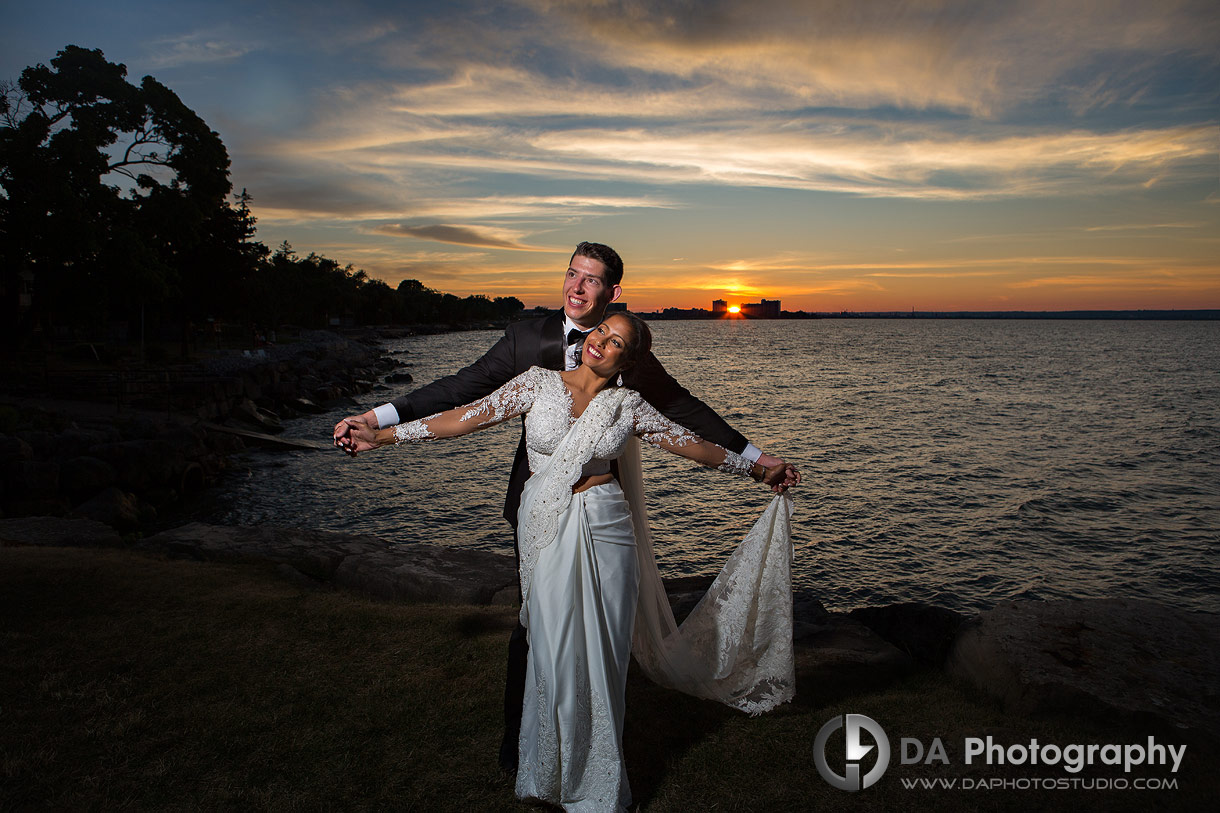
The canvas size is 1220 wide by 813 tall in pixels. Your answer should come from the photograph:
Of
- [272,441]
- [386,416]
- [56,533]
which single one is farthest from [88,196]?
[386,416]

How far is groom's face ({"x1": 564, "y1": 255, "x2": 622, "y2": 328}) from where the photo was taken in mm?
4207

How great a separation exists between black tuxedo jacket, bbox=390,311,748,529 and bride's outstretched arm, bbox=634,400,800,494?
7.2 inches

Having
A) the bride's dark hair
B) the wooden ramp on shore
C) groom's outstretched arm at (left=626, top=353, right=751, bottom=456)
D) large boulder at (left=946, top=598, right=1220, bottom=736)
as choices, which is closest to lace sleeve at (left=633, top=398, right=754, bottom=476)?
groom's outstretched arm at (left=626, top=353, right=751, bottom=456)

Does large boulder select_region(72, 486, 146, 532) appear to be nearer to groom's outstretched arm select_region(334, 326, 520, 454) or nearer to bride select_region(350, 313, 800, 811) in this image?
groom's outstretched arm select_region(334, 326, 520, 454)

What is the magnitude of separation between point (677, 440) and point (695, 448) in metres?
0.13

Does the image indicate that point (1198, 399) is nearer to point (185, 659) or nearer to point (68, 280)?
point (185, 659)

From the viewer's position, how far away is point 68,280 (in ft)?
84.9

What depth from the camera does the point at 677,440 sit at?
4328mm

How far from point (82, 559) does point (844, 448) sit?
952 inches

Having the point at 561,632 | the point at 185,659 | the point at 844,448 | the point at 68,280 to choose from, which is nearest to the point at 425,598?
the point at 185,659

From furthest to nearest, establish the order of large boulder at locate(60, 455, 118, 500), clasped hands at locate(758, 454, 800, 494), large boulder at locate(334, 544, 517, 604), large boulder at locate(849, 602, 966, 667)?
1. large boulder at locate(60, 455, 118, 500)
2. large boulder at locate(334, 544, 517, 604)
3. large boulder at locate(849, 602, 966, 667)
4. clasped hands at locate(758, 454, 800, 494)

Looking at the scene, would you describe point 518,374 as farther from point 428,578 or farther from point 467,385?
point 428,578
